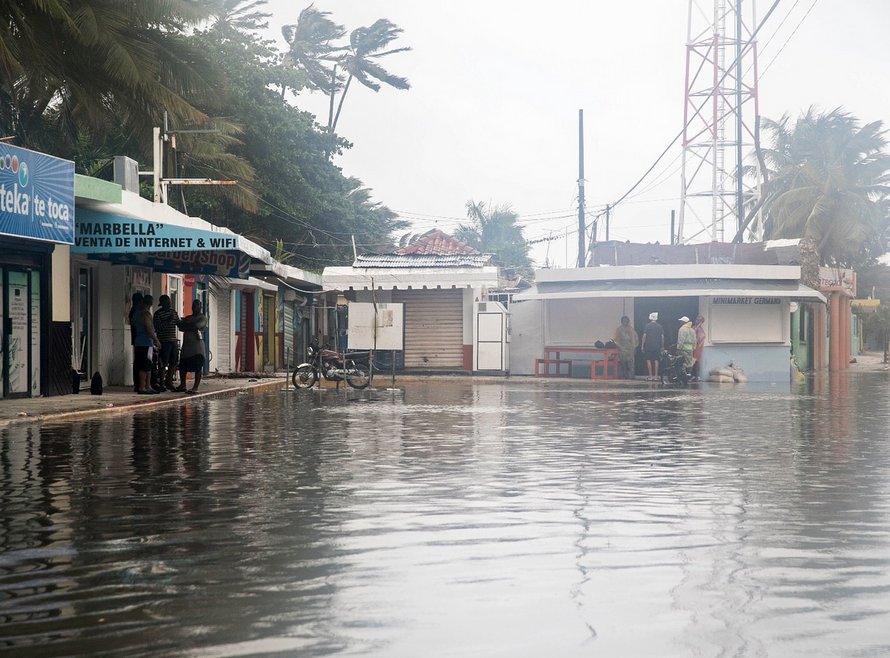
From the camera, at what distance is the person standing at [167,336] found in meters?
24.6

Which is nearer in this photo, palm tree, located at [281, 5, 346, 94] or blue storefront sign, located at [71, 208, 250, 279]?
blue storefront sign, located at [71, 208, 250, 279]

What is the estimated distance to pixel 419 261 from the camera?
42531mm

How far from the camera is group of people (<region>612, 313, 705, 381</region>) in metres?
34.0

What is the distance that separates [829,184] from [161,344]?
4415 centimetres

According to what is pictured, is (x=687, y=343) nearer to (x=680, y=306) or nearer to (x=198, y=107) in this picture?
(x=680, y=306)

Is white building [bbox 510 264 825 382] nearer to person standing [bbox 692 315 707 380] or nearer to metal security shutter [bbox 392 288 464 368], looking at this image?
person standing [bbox 692 315 707 380]

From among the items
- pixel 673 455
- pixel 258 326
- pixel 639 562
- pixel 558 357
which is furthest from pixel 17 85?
pixel 639 562

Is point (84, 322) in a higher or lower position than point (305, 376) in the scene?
higher

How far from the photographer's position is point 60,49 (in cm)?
2348

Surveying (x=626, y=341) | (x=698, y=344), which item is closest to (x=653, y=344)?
(x=626, y=341)

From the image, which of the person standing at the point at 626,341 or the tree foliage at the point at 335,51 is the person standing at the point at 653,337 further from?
the tree foliage at the point at 335,51

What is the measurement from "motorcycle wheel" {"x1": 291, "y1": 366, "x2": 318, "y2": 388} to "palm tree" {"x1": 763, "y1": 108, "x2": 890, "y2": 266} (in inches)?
1474

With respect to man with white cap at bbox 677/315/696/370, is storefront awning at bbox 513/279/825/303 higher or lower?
higher

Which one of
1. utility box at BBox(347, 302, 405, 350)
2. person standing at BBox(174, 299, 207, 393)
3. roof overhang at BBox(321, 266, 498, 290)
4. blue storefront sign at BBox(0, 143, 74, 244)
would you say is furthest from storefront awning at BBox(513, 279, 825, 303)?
blue storefront sign at BBox(0, 143, 74, 244)
